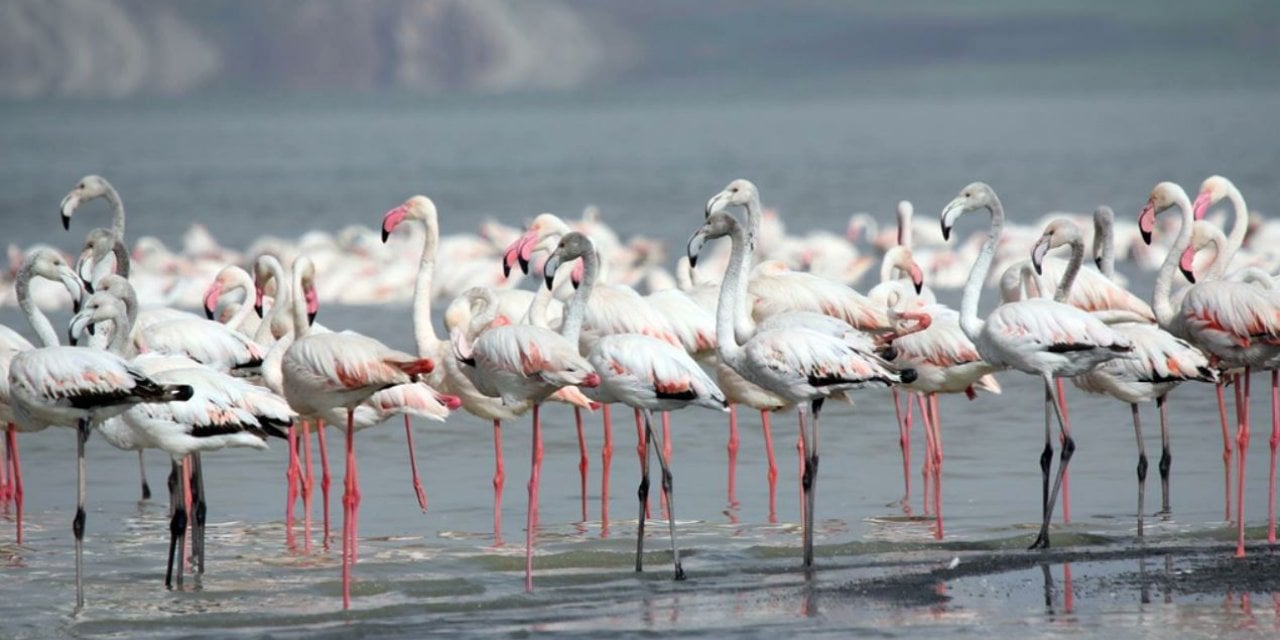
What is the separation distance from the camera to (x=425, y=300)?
10.2 m

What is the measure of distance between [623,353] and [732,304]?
78 cm

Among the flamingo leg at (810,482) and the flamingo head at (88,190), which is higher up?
the flamingo head at (88,190)

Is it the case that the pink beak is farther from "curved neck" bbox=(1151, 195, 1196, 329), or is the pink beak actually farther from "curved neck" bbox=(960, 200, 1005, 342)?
"curved neck" bbox=(960, 200, 1005, 342)

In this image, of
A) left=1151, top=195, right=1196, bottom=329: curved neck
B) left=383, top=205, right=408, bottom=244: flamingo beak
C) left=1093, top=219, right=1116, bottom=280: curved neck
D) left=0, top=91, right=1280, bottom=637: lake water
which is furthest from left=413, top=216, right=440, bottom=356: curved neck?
left=1151, top=195, right=1196, bottom=329: curved neck

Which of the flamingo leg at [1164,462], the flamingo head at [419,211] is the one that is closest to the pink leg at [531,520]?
the flamingo head at [419,211]

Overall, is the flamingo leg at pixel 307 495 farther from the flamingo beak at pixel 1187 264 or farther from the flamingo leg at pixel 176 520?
the flamingo beak at pixel 1187 264

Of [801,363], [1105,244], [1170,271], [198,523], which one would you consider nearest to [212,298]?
[198,523]

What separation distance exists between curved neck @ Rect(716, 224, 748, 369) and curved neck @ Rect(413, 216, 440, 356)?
1.51 m

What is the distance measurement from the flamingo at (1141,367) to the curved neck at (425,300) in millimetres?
2836

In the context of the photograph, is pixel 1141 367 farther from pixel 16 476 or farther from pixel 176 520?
pixel 16 476

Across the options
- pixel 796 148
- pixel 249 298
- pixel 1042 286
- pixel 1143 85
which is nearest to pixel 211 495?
pixel 249 298

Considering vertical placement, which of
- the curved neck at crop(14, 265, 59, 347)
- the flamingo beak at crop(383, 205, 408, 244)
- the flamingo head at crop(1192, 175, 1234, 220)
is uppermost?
the flamingo head at crop(1192, 175, 1234, 220)

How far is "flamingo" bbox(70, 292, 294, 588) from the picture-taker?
8.23 metres

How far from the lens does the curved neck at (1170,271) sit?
372 inches
